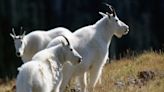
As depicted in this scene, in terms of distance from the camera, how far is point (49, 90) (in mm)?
9977

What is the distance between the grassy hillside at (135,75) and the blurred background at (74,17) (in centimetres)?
2377

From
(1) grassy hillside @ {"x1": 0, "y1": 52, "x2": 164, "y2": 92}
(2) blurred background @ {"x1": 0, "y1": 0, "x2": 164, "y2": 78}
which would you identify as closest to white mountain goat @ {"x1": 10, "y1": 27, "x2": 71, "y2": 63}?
(1) grassy hillside @ {"x1": 0, "y1": 52, "x2": 164, "y2": 92}

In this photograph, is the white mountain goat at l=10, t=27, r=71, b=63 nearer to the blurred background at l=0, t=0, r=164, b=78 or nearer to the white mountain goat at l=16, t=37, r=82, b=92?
the white mountain goat at l=16, t=37, r=82, b=92

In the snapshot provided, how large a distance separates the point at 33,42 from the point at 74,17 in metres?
29.7

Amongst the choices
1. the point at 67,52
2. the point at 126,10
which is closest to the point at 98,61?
the point at 67,52

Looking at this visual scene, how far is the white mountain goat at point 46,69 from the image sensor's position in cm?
941

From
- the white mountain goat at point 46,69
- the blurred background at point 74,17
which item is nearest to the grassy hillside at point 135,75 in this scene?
the white mountain goat at point 46,69

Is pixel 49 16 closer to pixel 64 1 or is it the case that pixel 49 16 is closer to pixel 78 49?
pixel 64 1

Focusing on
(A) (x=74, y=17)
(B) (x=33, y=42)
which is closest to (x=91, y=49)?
(B) (x=33, y=42)

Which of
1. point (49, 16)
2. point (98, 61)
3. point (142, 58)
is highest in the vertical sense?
point (98, 61)

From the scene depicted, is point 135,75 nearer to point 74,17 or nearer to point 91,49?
point 91,49

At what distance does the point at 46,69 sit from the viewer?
32.9 feet

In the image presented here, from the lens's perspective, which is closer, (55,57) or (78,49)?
(55,57)

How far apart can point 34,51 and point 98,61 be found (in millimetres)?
2531
